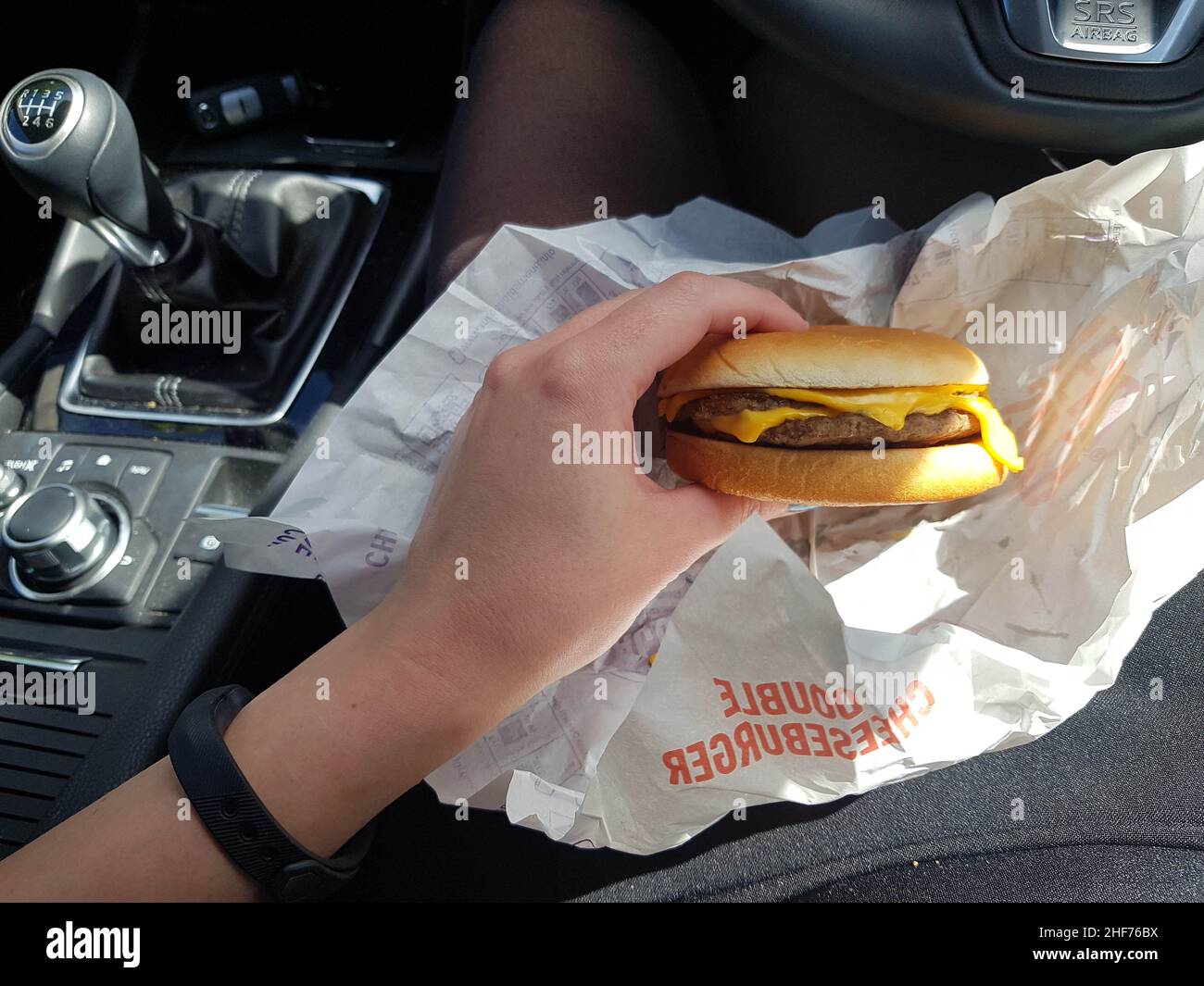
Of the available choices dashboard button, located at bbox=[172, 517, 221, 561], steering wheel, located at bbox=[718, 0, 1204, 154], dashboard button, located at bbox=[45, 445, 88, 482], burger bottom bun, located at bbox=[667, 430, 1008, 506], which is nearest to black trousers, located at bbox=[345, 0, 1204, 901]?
steering wheel, located at bbox=[718, 0, 1204, 154]

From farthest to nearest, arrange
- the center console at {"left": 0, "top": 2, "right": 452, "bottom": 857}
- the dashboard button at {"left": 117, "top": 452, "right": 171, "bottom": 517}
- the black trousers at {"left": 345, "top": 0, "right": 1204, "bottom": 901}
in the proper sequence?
the dashboard button at {"left": 117, "top": 452, "right": 171, "bottom": 517}, the center console at {"left": 0, "top": 2, "right": 452, "bottom": 857}, the black trousers at {"left": 345, "top": 0, "right": 1204, "bottom": 901}

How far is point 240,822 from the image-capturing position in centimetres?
84

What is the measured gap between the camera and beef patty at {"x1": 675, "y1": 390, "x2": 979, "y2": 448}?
101 centimetres

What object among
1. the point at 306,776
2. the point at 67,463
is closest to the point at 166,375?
the point at 67,463

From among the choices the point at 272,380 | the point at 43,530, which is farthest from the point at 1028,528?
the point at 43,530

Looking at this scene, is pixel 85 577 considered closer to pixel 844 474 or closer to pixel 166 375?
pixel 166 375

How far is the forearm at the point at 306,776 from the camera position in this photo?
83cm

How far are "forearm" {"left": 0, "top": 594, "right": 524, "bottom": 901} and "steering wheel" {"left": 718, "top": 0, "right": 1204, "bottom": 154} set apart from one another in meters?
0.73

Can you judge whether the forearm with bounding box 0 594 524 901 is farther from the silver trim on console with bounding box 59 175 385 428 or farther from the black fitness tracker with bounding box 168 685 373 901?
the silver trim on console with bounding box 59 175 385 428

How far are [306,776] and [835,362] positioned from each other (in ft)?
2.33

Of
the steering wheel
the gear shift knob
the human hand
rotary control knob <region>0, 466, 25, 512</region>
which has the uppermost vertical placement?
the gear shift knob
